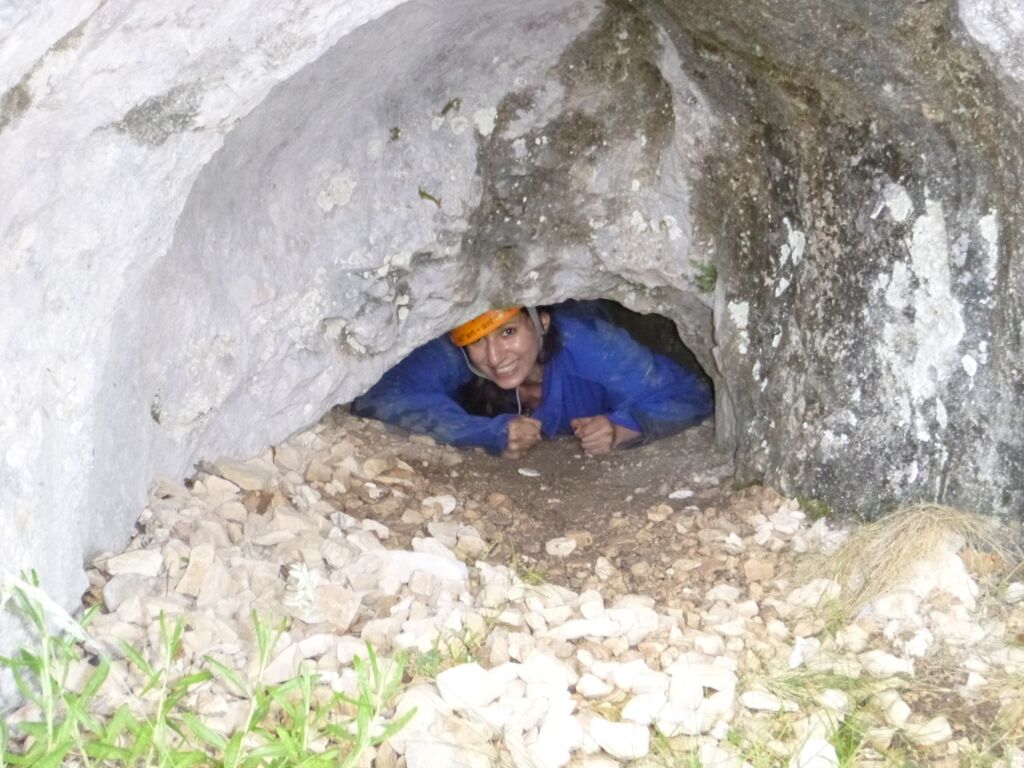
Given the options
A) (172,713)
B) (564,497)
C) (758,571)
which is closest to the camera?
(172,713)

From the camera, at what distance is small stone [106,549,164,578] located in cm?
216

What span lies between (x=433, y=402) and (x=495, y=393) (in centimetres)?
44

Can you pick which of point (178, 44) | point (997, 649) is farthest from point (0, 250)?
point (997, 649)

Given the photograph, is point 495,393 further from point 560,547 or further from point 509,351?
point 560,547

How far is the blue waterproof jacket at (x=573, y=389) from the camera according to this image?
3928 mm

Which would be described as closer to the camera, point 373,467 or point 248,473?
point 248,473

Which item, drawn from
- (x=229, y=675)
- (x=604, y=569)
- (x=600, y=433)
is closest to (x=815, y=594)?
(x=604, y=569)

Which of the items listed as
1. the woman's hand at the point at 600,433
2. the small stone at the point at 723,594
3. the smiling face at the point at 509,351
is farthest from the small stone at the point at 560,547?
the smiling face at the point at 509,351

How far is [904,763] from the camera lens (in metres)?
1.83

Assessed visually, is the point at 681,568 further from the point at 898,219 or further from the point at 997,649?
the point at 898,219

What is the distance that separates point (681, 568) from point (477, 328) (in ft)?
5.35

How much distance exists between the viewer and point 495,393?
444 cm

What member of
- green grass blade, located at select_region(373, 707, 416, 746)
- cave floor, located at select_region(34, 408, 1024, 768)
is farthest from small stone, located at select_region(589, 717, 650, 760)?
green grass blade, located at select_region(373, 707, 416, 746)

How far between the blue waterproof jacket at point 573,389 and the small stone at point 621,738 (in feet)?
6.59
